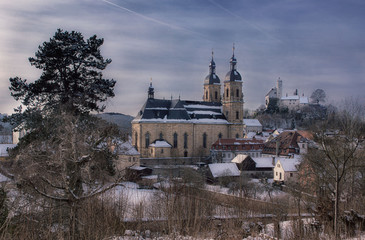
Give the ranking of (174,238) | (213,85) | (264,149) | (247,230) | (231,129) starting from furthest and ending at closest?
(213,85), (231,129), (264,149), (247,230), (174,238)

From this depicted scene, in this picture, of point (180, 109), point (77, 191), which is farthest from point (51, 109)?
point (180, 109)

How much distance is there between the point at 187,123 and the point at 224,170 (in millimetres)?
16720

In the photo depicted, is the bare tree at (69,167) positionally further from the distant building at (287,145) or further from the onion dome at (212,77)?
the onion dome at (212,77)

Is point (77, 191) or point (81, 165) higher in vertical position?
point (81, 165)

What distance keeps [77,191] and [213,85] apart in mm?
53015

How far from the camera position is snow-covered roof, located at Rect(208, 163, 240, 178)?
3266 centimetres

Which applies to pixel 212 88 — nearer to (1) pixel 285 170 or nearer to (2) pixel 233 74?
(2) pixel 233 74

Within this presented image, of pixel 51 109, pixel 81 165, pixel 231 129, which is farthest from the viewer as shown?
pixel 231 129

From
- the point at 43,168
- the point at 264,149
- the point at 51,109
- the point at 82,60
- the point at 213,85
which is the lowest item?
the point at 264,149

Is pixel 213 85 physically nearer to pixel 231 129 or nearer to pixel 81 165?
pixel 231 129

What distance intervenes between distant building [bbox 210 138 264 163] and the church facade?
155 inches

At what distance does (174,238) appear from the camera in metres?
6.26

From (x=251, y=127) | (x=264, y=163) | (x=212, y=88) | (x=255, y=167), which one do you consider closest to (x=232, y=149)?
(x=264, y=163)

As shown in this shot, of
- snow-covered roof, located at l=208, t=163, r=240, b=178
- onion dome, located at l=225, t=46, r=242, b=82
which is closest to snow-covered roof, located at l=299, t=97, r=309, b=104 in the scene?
onion dome, located at l=225, t=46, r=242, b=82
